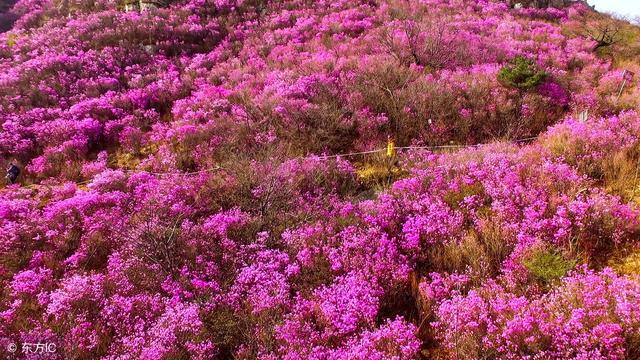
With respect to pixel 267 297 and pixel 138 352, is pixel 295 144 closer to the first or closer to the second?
pixel 267 297

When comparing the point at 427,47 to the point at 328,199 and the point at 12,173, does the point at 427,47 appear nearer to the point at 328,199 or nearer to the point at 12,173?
the point at 328,199

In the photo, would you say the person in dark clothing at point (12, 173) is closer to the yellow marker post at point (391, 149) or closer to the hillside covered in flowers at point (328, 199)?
the hillside covered in flowers at point (328, 199)

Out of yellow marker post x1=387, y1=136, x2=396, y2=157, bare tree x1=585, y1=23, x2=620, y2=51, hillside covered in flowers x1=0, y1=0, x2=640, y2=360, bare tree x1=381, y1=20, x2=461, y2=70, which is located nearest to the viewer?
hillside covered in flowers x1=0, y1=0, x2=640, y2=360

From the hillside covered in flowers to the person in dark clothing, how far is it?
1.03ft

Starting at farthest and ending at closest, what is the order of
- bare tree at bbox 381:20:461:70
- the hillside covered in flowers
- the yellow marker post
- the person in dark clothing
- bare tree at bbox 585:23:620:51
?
1. bare tree at bbox 585:23:620:51
2. bare tree at bbox 381:20:461:70
3. the person in dark clothing
4. the yellow marker post
5. the hillside covered in flowers

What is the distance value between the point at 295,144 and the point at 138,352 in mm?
6458

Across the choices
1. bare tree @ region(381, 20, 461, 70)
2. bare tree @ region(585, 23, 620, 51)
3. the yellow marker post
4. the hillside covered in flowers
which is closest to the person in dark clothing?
the hillside covered in flowers

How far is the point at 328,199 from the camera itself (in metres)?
8.53

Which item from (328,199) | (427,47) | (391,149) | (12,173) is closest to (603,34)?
(427,47)

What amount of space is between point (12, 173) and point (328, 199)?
8.59 m

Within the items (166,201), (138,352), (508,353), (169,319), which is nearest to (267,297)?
(169,319)

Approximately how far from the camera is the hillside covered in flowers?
18.1ft

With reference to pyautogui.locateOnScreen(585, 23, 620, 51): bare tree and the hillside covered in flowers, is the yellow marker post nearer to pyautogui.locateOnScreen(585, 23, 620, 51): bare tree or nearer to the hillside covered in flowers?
the hillside covered in flowers

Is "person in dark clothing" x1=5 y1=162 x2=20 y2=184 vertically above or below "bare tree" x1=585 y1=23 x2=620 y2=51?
below
